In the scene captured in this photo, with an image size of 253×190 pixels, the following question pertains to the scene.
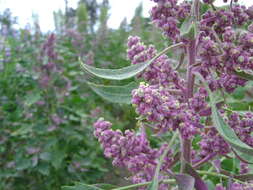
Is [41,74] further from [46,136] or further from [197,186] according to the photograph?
[197,186]

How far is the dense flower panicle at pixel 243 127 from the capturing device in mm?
1191

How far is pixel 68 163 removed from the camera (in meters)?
3.77

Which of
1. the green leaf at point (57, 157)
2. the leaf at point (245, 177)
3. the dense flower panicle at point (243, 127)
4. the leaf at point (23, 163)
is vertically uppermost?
the dense flower panicle at point (243, 127)

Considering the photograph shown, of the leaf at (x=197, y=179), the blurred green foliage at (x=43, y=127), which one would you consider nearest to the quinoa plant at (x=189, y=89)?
the leaf at (x=197, y=179)

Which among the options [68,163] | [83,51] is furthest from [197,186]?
[83,51]

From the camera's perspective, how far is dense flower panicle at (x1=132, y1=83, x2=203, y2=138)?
3.32 feet

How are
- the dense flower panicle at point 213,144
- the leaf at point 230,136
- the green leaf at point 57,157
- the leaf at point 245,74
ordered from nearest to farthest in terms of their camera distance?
the leaf at point 230,136 < the leaf at point 245,74 < the dense flower panicle at point 213,144 < the green leaf at point 57,157

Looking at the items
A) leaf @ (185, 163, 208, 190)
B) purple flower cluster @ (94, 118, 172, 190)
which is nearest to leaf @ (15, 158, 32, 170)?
purple flower cluster @ (94, 118, 172, 190)

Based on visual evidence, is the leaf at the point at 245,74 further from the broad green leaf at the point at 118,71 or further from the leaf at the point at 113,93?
the leaf at the point at 113,93

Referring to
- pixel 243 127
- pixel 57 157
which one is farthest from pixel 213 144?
pixel 57 157

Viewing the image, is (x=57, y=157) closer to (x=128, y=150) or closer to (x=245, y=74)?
(x=128, y=150)

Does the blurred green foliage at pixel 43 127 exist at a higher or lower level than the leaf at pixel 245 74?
lower

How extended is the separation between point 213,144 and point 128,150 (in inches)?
10.8

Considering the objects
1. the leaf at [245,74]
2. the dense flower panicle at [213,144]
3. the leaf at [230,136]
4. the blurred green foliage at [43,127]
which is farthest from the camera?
the blurred green foliage at [43,127]
